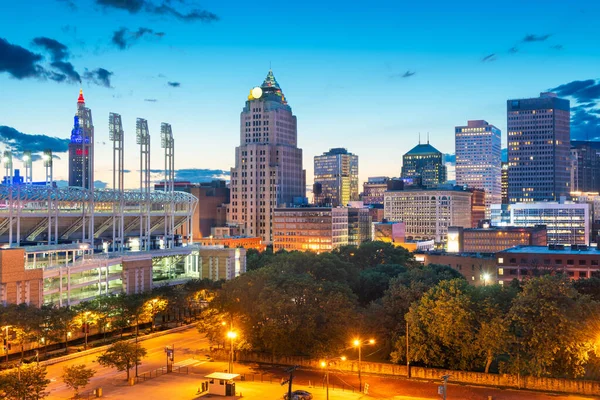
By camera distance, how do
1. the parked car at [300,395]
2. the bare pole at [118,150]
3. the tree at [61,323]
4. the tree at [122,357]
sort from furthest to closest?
the bare pole at [118,150] → the tree at [61,323] → the tree at [122,357] → the parked car at [300,395]

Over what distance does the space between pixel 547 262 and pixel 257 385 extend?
341 feet

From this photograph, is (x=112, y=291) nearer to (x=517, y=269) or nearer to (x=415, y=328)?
(x=415, y=328)

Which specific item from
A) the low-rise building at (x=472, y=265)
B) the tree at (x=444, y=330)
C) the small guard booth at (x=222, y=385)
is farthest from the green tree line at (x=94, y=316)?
the low-rise building at (x=472, y=265)

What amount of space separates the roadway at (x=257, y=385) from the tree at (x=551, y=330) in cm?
358

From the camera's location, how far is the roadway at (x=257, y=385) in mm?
63688

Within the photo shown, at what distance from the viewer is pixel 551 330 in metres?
65.7

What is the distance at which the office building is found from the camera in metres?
149

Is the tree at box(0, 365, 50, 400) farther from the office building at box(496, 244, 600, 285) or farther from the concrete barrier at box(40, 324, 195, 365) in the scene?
the office building at box(496, 244, 600, 285)

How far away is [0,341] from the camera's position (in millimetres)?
81188

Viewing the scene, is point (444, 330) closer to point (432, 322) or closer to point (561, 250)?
point (432, 322)

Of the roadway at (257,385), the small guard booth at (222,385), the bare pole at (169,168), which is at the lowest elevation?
the roadway at (257,385)

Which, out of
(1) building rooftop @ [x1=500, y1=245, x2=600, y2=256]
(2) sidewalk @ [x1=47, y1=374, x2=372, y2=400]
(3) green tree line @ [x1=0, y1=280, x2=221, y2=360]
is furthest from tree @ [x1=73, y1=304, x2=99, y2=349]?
(1) building rooftop @ [x1=500, y1=245, x2=600, y2=256]

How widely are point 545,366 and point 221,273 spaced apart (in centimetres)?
8093

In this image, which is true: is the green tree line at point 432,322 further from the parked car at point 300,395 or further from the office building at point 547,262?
the office building at point 547,262
